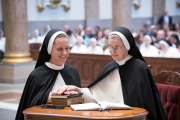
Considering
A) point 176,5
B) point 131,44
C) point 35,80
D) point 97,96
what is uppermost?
point 176,5

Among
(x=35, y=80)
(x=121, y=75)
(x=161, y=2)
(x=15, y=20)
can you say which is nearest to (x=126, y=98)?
(x=121, y=75)

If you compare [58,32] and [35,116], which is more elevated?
[58,32]

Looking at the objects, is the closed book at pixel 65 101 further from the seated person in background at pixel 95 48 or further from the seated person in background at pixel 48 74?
the seated person in background at pixel 95 48

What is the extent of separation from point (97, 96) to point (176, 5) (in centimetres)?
1835

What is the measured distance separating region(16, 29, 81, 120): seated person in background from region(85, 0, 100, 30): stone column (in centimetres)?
1494

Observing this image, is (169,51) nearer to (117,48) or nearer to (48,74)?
(117,48)

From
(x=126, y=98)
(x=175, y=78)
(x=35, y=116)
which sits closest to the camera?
(x=35, y=116)

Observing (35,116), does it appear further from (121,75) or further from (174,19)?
(174,19)

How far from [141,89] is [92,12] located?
51.1 ft

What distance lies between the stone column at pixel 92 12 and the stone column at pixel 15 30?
8.77 m

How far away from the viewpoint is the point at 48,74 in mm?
3098

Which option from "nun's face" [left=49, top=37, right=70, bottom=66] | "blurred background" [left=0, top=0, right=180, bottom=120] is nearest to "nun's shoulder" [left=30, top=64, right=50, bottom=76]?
"nun's face" [left=49, top=37, right=70, bottom=66]

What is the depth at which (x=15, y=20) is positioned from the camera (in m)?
9.31

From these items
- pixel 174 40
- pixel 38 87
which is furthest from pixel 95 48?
pixel 38 87
